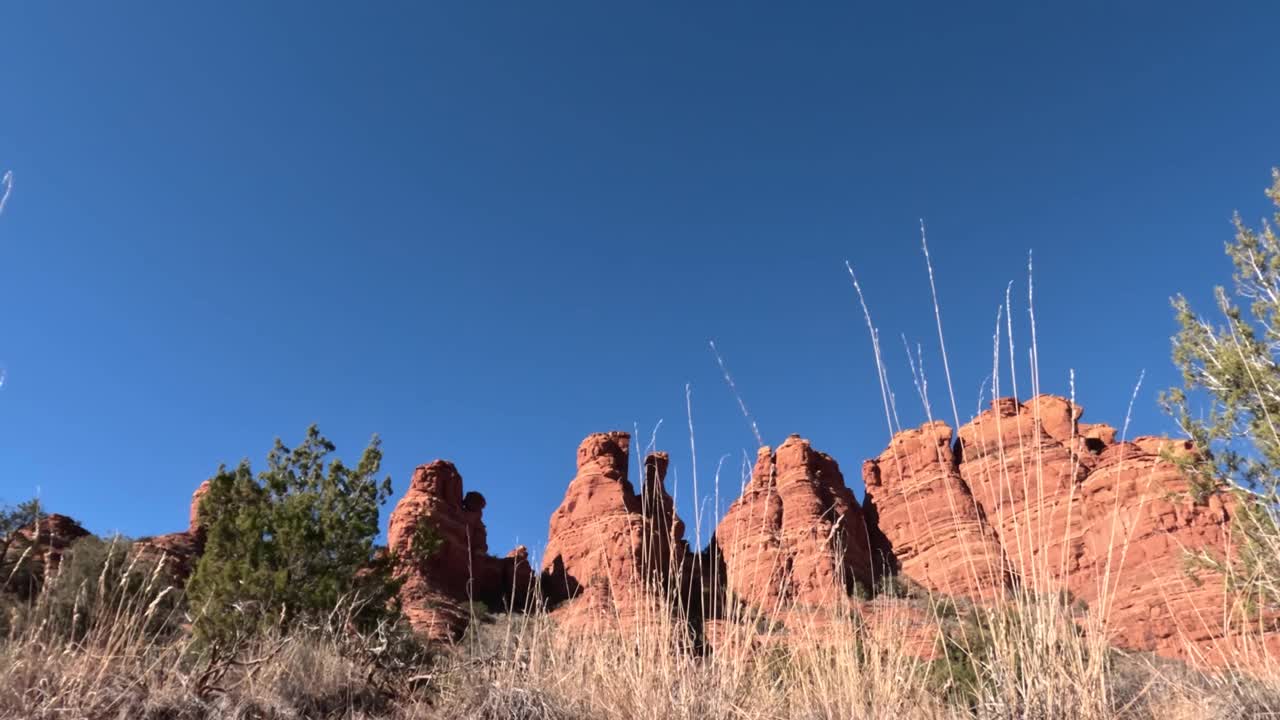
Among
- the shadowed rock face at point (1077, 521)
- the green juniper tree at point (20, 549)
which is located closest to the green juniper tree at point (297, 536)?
the green juniper tree at point (20, 549)

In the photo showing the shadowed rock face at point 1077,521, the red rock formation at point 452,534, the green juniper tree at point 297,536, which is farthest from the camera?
the red rock formation at point 452,534

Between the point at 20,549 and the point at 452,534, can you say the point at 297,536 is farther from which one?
the point at 452,534

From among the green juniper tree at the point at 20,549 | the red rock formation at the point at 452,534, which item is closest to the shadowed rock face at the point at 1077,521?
the green juniper tree at the point at 20,549

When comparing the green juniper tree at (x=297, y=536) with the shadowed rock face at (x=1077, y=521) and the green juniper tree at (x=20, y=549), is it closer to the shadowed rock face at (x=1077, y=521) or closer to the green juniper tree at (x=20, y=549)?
the green juniper tree at (x=20, y=549)

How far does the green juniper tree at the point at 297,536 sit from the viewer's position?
1384 centimetres

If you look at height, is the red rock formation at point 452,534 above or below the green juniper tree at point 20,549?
above

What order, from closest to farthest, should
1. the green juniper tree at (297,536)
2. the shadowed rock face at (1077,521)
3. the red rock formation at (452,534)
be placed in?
the shadowed rock face at (1077,521), the green juniper tree at (297,536), the red rock formation at (452,534)

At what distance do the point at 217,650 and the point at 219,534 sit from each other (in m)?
14.1

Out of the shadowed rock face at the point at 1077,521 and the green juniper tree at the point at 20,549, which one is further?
the green juniper tree at the point at 20,549

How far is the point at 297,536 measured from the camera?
15039 mm

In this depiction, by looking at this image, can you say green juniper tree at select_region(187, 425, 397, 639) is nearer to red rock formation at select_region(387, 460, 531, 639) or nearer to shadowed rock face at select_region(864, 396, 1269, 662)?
shadowed rock face at select_region(864, 396, 1269, 662)

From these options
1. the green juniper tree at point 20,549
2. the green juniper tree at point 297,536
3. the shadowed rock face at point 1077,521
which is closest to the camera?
the shadowed rock face at point 1077,521

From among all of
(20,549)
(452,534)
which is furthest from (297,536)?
(452,534)

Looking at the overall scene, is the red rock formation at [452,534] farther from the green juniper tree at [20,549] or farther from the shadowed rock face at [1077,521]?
the shadowed rock face at [1077,521]
